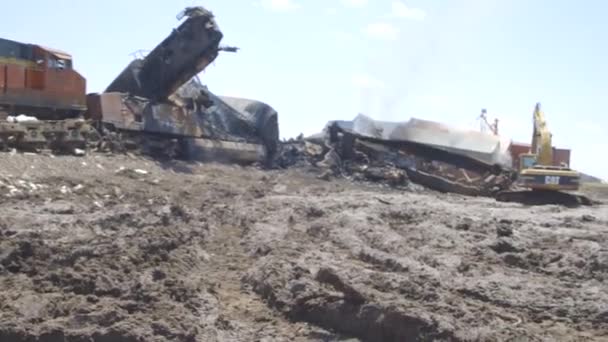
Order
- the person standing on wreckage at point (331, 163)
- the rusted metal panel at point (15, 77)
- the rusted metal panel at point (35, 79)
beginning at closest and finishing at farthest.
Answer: the rusted metal panel at point (15, 77)
the rusted metal panel at point (35, 79)
the person standing on wreckage at point (331, 163)

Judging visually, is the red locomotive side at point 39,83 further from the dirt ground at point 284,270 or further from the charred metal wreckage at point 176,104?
the dirt ground at point 284,270

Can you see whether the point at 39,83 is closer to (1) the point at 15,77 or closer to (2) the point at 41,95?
(2) the point at 41,95

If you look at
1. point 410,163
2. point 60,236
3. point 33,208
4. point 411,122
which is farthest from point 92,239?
point 411,122

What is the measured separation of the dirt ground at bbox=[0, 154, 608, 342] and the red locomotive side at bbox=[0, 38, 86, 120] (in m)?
4.97

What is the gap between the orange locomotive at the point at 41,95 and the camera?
1588 centimetres

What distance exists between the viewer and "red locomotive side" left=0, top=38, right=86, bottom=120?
1728 cm

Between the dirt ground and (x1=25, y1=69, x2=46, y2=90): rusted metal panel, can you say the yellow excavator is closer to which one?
the dirt ground

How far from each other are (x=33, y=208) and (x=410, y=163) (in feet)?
44.4

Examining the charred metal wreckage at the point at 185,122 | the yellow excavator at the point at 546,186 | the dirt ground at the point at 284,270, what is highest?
the charred metal wreckage at the point at 185,122

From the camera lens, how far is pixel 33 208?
1023 cm

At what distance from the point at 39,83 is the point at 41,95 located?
0.32 m

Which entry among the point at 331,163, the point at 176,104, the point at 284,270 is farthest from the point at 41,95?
the point at 284,270

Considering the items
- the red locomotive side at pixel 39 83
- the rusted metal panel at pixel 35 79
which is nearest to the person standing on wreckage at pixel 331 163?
the red locomotive side at pixel 39 83

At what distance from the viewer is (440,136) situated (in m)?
31.4
